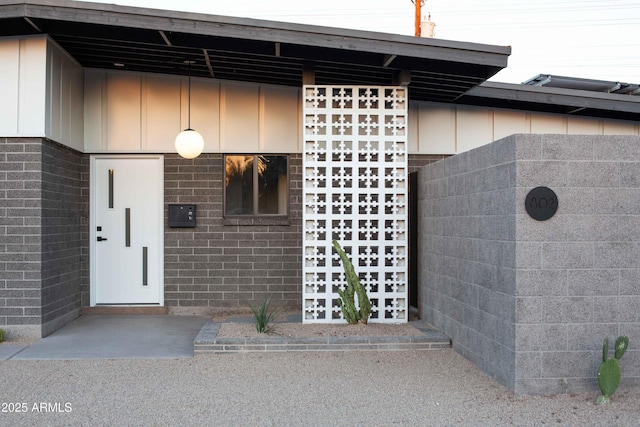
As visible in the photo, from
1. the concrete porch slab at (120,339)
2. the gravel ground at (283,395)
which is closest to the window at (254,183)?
the concrete porch slab at (120,339)

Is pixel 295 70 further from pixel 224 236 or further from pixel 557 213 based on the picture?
pixel 557 213

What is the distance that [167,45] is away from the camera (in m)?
7.91

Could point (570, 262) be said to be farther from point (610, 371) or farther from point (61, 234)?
point (61, 234)

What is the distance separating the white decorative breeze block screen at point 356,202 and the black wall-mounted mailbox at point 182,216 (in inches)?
87.8

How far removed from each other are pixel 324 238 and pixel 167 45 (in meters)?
3.13

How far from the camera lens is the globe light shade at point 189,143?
29.5ft

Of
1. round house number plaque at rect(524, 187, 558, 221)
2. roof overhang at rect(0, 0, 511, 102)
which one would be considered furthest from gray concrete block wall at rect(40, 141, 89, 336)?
round house number plaque at rect(524, 187, 558, 221)

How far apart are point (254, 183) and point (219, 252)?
118 cm

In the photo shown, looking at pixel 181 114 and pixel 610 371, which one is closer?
pixel 610 371

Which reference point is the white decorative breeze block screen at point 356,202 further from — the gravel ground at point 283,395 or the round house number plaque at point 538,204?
the round house number plaque at point 538,204

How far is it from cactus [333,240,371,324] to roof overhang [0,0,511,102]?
2.39 meters

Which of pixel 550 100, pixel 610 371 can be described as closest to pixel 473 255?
pixel 610 371

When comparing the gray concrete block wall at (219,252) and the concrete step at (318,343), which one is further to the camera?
the gray concrete block wall at (219,252)

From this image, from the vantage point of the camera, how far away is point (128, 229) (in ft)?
31.4
